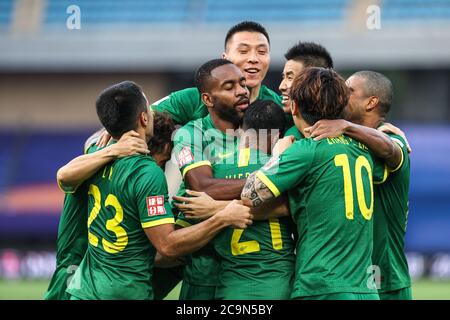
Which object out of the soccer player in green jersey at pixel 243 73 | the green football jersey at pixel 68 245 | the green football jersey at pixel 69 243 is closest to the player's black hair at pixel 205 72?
the soccer player in green jersey at pixel 243 73

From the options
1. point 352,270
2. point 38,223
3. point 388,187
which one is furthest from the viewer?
point 38,223

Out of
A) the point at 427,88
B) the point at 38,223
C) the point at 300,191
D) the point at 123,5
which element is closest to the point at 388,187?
the point at 300,191

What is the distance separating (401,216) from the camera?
6.36 m

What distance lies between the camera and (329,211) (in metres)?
5.47

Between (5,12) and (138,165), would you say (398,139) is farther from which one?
(5,12)

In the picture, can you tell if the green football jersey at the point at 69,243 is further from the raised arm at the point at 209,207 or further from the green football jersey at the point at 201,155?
the raised arm at the point at 209,207

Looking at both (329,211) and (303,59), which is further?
(303,59)

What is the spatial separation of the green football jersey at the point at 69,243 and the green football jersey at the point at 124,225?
0.60 metres

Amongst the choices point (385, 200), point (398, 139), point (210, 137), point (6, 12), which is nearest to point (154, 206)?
point (210, 137)

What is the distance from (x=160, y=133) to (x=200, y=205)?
0.83 meters

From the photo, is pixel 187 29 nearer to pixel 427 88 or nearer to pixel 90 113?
pixel 90 113

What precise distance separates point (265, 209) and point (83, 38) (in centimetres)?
1542

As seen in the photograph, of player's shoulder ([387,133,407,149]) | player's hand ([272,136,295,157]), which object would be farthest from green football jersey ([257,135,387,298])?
player's shoulder ([387,133,407,149])

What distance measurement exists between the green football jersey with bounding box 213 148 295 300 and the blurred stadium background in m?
11.9
